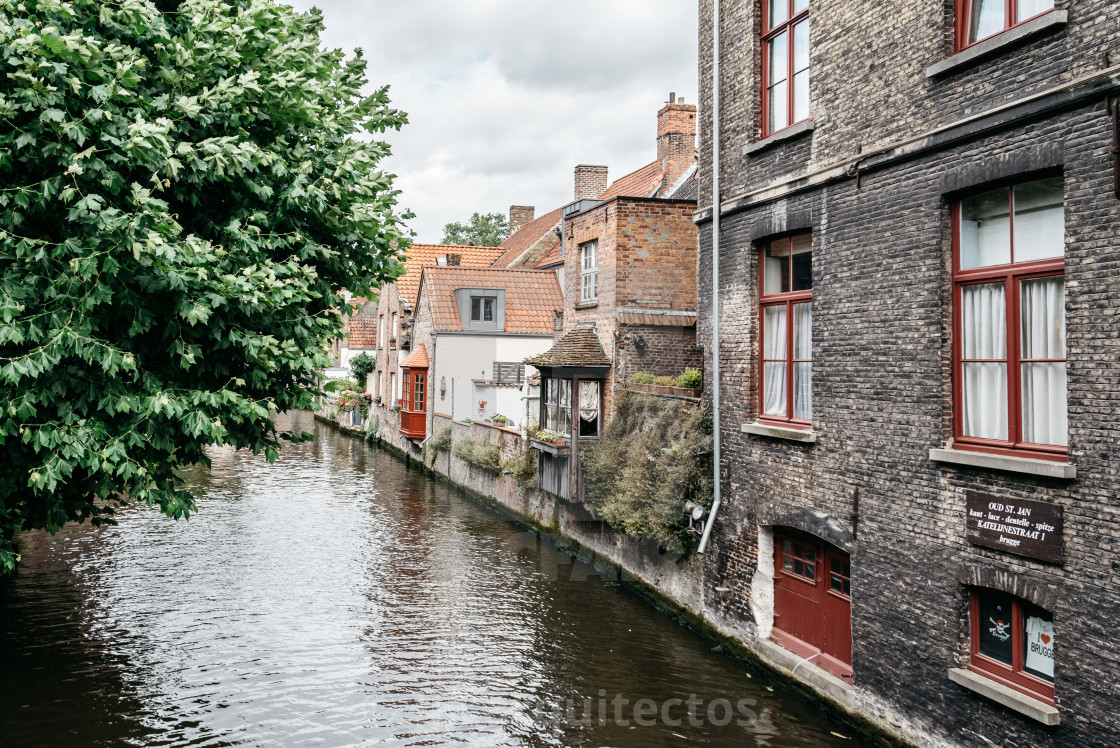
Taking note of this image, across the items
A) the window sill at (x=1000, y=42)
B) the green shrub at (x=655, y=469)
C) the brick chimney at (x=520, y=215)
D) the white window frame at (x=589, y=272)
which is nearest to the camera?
the window sill at (x=1000, y=42)

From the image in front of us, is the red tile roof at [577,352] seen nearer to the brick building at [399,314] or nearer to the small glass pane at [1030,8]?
the small glass pane at [1030,8]

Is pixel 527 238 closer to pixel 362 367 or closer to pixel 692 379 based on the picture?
pixel 362 367

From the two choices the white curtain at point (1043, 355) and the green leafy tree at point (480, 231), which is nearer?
the white curtain at point (1043, 355)

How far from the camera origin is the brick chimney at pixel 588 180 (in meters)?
38.1

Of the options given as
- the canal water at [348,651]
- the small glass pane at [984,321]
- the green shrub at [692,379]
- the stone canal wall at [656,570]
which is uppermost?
the small glass pane at [984,321]

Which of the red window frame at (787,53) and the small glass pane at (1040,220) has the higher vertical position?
the red window frame at (787,53)

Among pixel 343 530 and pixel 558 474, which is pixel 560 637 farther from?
pixel 343 530

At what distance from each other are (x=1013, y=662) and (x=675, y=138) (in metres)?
23.6

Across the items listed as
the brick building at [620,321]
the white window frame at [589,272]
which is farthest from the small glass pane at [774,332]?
the white window frame at [589,272]

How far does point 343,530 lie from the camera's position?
19203 millimetres

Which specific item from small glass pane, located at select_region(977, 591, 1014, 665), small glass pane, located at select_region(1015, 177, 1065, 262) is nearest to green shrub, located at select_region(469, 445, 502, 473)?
small glass pane, located at select_region(977, 591, 1014, 665)

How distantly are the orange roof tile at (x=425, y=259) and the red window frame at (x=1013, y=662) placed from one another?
30294mm

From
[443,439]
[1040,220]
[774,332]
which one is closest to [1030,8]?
[1040,220]

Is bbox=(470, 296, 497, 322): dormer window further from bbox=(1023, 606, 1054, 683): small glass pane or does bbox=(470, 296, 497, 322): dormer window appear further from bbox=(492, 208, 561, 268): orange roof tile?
bbox=(1023, 606, 1054, 683): small glass pane
